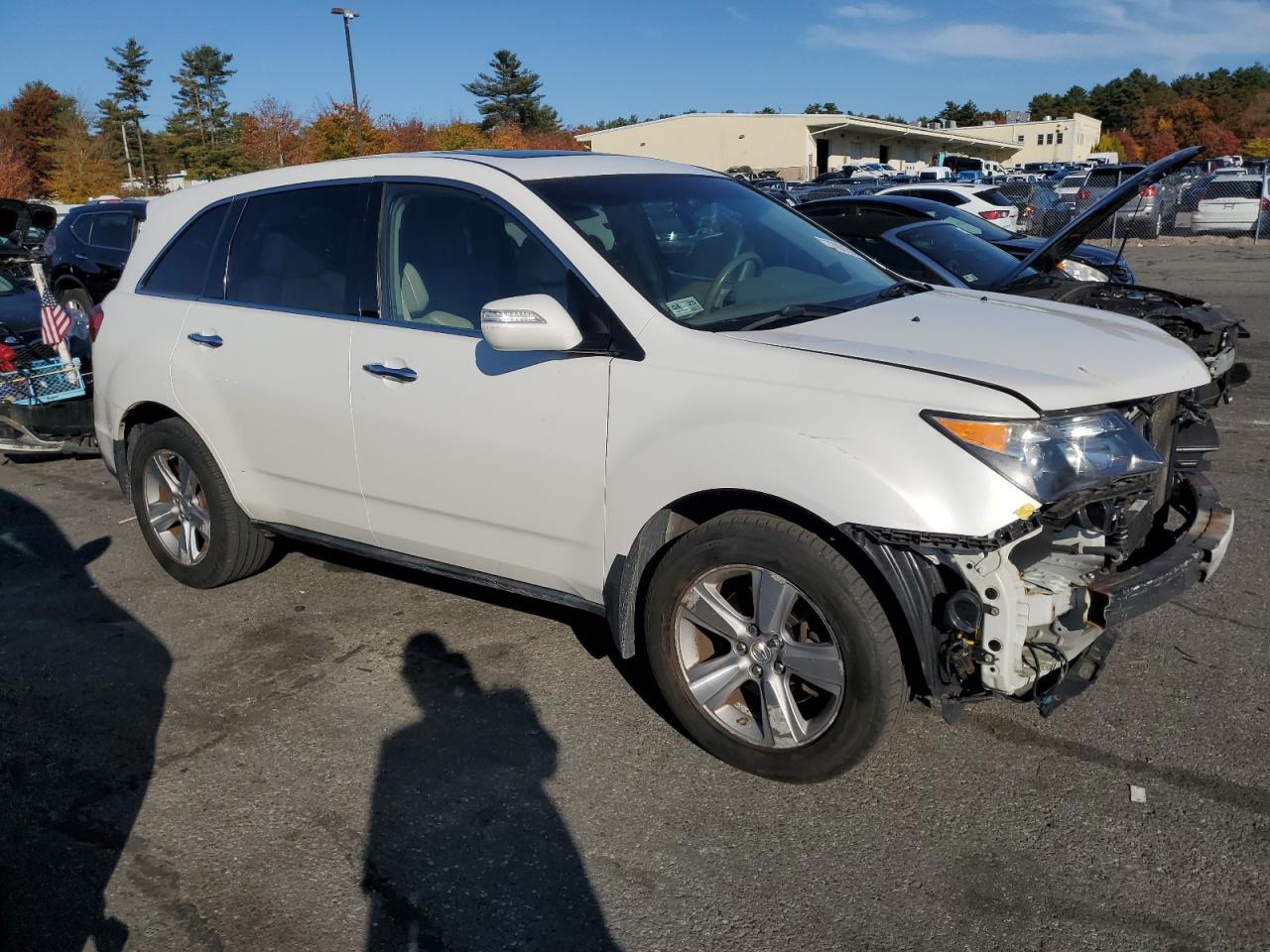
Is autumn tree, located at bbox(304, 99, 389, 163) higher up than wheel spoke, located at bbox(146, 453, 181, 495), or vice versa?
autumn tree, located at bbox(304, 99, 389, 163)

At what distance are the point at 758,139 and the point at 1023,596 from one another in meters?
66.9

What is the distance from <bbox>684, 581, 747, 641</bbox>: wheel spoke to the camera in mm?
3305

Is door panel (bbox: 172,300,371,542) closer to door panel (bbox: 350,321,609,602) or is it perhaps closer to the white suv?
the white suv

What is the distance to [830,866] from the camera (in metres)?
2.96

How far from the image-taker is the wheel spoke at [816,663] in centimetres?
311

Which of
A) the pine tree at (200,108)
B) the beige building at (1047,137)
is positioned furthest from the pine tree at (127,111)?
the beige building at (1047,137)

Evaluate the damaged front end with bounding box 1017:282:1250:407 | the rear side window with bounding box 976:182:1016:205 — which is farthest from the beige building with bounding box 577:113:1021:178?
the damaged front end with bounding box 1017:282:1250:407

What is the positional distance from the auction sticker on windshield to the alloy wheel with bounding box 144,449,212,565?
8.60ft

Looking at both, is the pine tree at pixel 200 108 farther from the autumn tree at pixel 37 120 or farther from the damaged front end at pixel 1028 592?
the damaged front end at pixel 1028 592

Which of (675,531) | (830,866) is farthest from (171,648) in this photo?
(830,866)

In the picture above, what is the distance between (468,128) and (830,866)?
6115cm

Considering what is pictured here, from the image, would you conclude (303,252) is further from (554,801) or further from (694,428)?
(554,801)

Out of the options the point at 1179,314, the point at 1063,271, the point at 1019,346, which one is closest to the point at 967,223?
the point at 1063,271

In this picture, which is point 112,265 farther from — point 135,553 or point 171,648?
Result: point 171,648
